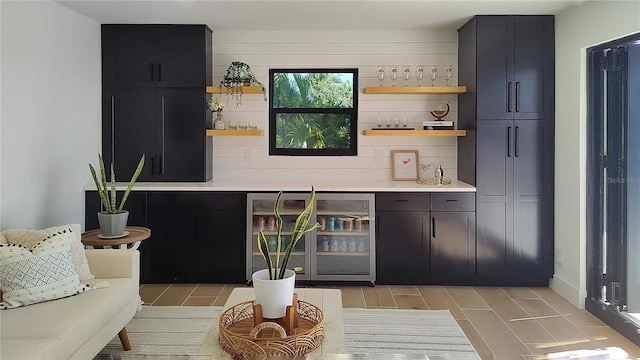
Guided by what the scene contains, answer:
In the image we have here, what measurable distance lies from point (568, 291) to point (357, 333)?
1.91 metres

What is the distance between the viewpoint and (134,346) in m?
3.18

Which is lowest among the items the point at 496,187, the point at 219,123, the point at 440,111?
the point at 496,187

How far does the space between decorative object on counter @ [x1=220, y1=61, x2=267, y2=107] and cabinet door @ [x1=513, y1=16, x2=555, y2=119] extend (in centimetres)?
230

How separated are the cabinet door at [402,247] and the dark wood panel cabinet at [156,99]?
1.77 meters

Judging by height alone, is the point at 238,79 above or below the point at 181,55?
below

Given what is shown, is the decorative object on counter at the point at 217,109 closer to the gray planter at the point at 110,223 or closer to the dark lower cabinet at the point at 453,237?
the gray planter at the point at 110,223

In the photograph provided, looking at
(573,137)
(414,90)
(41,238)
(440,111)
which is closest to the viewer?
(41,238)

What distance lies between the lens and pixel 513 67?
4.40m

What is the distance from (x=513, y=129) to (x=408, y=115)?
1.03 m

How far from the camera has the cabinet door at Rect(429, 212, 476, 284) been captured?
4.45m

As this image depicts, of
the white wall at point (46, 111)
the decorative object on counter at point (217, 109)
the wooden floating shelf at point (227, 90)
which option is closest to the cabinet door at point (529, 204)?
the wooden floating shelf at point (227, 90)

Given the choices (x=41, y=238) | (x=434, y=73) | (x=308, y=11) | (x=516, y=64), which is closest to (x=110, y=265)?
(x=41, y=238)

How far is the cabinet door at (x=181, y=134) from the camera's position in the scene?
475cm

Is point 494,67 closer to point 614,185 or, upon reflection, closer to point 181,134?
point 614,185
